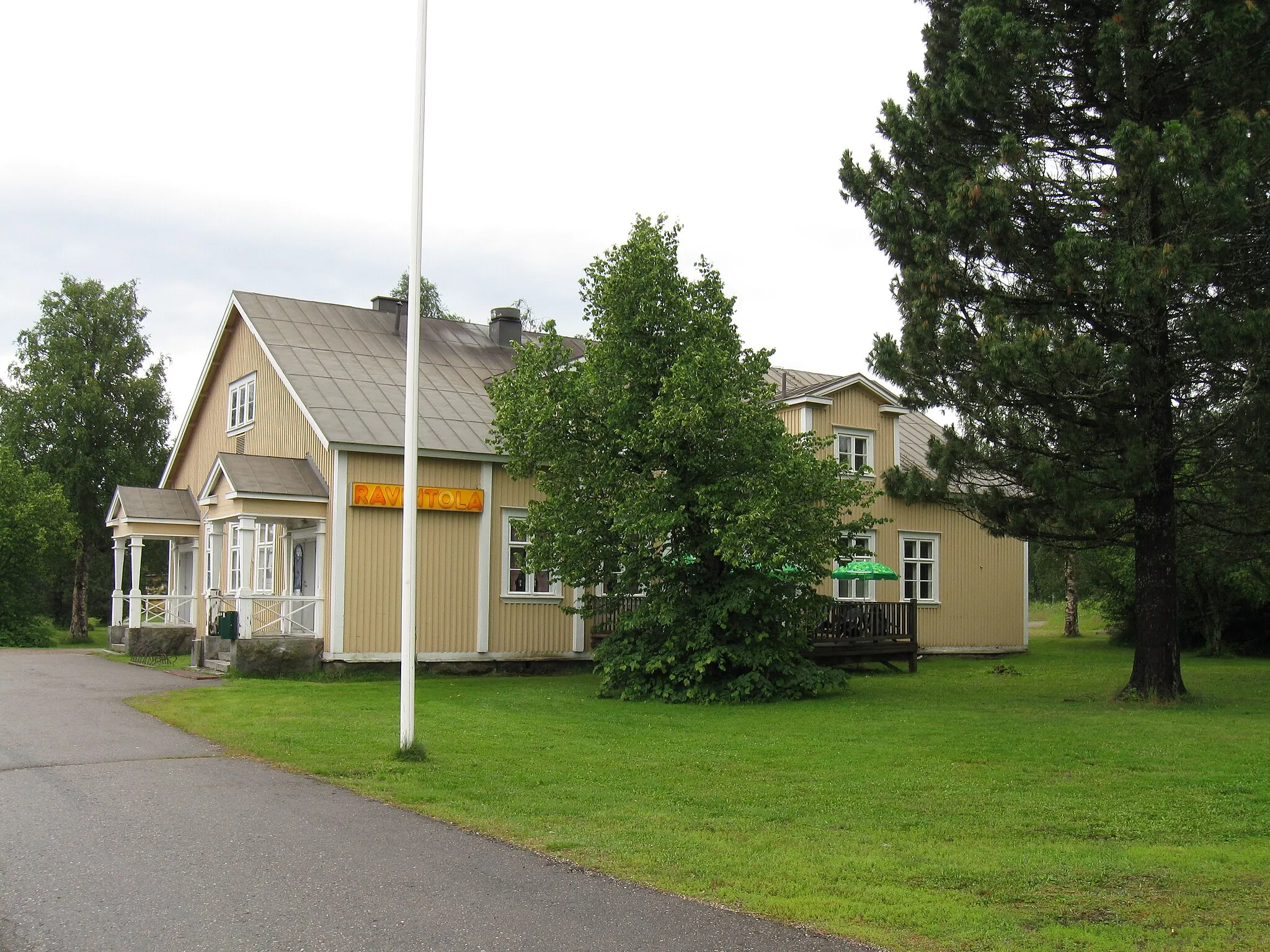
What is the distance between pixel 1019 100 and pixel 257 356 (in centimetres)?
1642

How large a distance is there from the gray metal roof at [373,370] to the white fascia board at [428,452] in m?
0.07

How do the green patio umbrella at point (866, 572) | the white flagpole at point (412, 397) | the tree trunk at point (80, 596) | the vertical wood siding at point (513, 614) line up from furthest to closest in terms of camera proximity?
the tree trunk at point (80, 596) < the green patio umbrella at point (866, 572) < the vertical wood siding at point (513, 614) < the white flagpole at point (412, 397)

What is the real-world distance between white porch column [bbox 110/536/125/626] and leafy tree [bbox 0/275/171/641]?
12.5 metres

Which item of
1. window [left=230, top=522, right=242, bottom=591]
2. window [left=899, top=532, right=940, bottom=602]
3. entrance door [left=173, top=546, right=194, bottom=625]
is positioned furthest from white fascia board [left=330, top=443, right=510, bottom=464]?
window [left=899, top=532, right=940, bottom=602]

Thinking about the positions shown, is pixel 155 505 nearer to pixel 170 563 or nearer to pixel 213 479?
pixel 170 563

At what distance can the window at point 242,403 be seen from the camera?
25.5m

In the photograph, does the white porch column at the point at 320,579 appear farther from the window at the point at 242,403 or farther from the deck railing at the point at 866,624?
the deck railing at the point at 866,624

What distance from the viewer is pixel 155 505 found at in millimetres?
27234

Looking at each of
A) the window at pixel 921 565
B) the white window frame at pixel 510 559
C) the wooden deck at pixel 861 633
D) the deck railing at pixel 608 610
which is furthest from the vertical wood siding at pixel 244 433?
the window at pixel 921 565

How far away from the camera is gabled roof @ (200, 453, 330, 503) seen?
67.8 feet

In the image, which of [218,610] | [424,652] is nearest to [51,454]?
[218,610]

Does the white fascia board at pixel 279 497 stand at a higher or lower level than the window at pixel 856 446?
lower

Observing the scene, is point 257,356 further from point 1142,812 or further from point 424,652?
point 1142,812

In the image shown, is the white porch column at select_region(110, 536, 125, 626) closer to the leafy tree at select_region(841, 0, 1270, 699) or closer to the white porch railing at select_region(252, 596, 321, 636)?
the white porch railing at select_region(252, 596, 321, 636)
